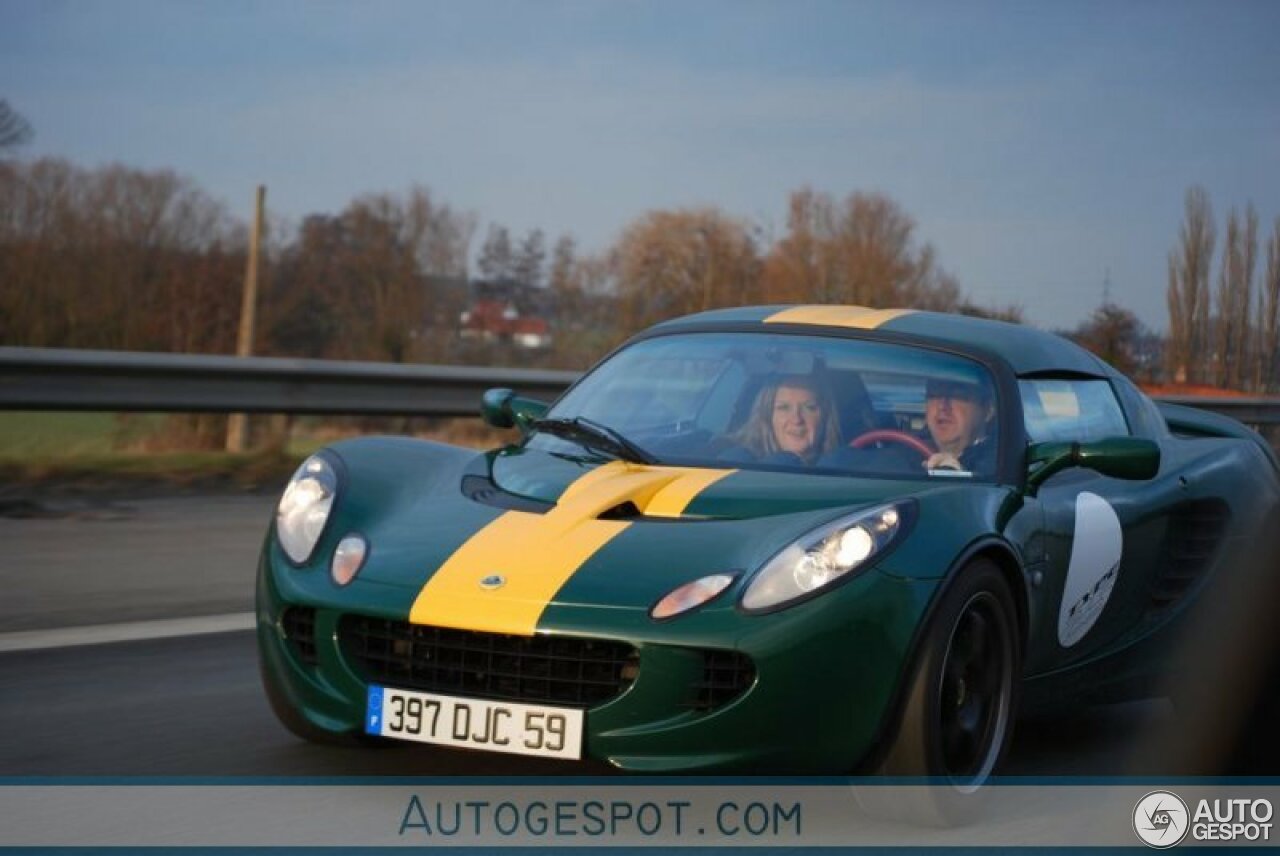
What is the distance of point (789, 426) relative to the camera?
4.94 meters

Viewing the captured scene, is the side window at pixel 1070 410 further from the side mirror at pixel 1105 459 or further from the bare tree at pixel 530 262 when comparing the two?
the bare tree at pixel 530 262

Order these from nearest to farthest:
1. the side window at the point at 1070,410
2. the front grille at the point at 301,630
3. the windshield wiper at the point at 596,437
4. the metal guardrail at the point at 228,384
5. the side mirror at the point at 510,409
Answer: the front grille at the point at 301,630
the windshield wiper at the point at 596,437
the side window at the point at 1070,410
the side mirror at the point at 510,409
the metal guardrail at the point at 228,384

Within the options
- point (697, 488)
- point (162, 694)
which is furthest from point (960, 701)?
point (162, 694)

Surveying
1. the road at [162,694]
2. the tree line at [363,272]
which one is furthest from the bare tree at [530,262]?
the road at [162,694]

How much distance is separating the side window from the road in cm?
84

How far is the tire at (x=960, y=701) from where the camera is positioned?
395cm

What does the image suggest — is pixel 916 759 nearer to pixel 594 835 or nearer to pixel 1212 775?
pixel 594 835

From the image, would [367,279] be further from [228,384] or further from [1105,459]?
[1105,459]

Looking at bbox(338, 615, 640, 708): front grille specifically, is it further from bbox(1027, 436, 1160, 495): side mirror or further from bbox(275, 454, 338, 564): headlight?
bbox(1027, 436, 1160, 495): side mirror

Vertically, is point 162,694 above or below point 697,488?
below

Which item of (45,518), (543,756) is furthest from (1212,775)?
(45,518)

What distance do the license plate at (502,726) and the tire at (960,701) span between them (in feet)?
2.17

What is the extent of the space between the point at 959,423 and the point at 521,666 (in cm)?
161

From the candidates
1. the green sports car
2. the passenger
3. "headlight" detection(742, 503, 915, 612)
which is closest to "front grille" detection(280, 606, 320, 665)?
the green sports car
